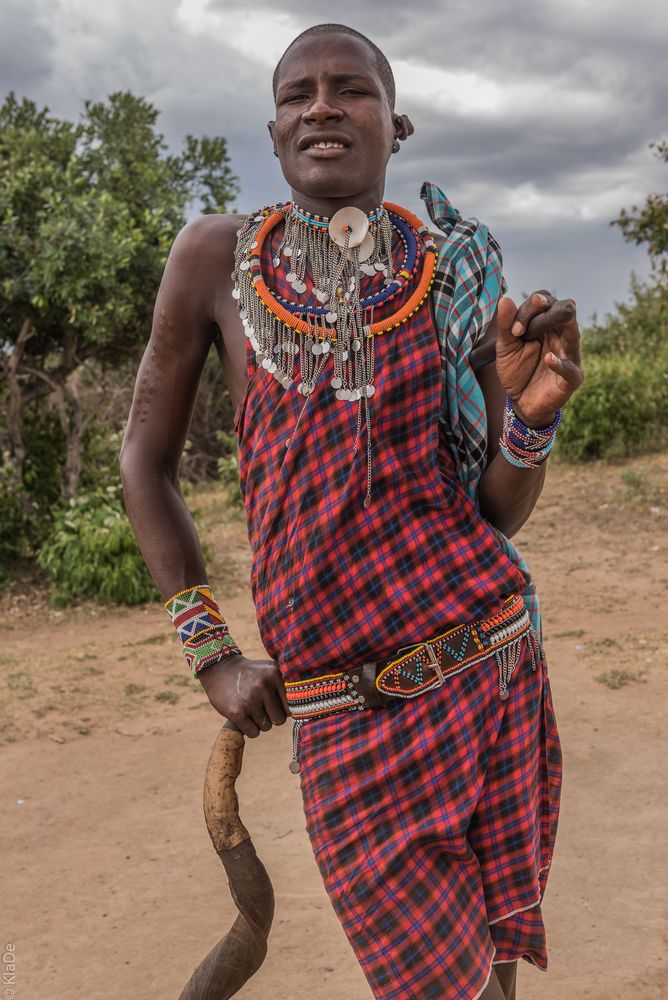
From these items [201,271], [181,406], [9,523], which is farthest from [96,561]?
[201,271]

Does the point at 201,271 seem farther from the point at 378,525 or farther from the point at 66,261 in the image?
the point at 66,261

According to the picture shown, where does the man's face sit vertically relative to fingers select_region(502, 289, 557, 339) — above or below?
above

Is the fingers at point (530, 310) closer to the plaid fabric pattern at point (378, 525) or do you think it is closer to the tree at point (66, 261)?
the plaid fabric pattern at point (378, 525)

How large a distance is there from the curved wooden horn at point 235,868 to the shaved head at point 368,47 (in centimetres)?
117

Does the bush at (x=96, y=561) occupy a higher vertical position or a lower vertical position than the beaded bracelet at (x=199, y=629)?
lower

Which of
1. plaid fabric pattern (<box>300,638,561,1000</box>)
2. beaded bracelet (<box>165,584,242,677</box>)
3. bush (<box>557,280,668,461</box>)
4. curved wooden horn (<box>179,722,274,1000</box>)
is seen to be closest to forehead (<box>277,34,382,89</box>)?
beaded bracelet (<box>165,584,242,677</box>)

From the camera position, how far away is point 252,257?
73.6 inches

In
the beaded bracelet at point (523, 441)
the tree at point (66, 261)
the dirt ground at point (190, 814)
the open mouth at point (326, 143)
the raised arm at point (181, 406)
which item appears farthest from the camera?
the tree at point (66, 261)

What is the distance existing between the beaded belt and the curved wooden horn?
242 mm

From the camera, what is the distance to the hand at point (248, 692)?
184 centimetres

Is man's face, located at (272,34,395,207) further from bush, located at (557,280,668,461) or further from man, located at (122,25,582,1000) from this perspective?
bush, located at (557,280,668,461)

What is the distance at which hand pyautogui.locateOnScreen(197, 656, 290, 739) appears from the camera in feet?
6.02

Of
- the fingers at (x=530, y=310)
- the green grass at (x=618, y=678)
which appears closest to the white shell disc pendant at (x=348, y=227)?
the fingers at (x=530, y=310)

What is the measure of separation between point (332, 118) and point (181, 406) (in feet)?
1.92
